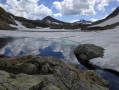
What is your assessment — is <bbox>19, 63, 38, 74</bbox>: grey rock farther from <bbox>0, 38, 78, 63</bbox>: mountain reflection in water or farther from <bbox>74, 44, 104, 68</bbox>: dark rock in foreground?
<bbox>74, 44, 104, 68</bbox>: dark rock in foreground

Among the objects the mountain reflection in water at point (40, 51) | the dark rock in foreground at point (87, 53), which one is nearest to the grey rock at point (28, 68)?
the mountain reflection in water at point (40, 51)

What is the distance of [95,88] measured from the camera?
9562 millimetres

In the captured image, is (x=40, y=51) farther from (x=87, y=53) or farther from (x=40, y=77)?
(x=40, y=77)

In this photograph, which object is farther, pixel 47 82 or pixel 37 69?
pixel 37 69

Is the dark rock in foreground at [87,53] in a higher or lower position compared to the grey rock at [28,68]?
lower

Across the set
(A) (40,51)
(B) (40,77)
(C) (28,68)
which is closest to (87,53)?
(A) (40,51)

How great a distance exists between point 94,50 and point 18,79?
54.2 feet

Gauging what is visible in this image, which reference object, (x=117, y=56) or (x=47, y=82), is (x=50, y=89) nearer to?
(x=47, y=82)

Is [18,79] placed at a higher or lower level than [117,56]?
higher

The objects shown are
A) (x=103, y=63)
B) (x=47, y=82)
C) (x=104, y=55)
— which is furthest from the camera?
(x=104, y=55)

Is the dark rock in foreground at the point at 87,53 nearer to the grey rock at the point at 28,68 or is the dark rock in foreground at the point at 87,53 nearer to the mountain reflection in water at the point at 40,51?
the mountain reflection in water at the point at 40,51

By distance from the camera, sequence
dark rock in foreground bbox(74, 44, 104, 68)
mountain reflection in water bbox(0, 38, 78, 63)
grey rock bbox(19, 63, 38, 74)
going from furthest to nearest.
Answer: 1. mountain reflection in water bbox(0, 38, 78, 63)
2. dark rock in foreground bbox(74, 44, 104, 68)
3. grey rock bbox(19, 63, 38, 74)

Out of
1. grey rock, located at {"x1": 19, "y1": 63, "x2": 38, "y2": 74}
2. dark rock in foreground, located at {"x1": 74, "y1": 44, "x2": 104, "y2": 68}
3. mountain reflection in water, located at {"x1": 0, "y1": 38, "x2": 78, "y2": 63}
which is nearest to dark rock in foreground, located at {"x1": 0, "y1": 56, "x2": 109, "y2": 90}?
grey rock, located at {"x1": 19, "y1": 63, "x2": 38, "y2": 74}

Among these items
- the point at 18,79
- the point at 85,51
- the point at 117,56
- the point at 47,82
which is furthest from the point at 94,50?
the point at 18,79
